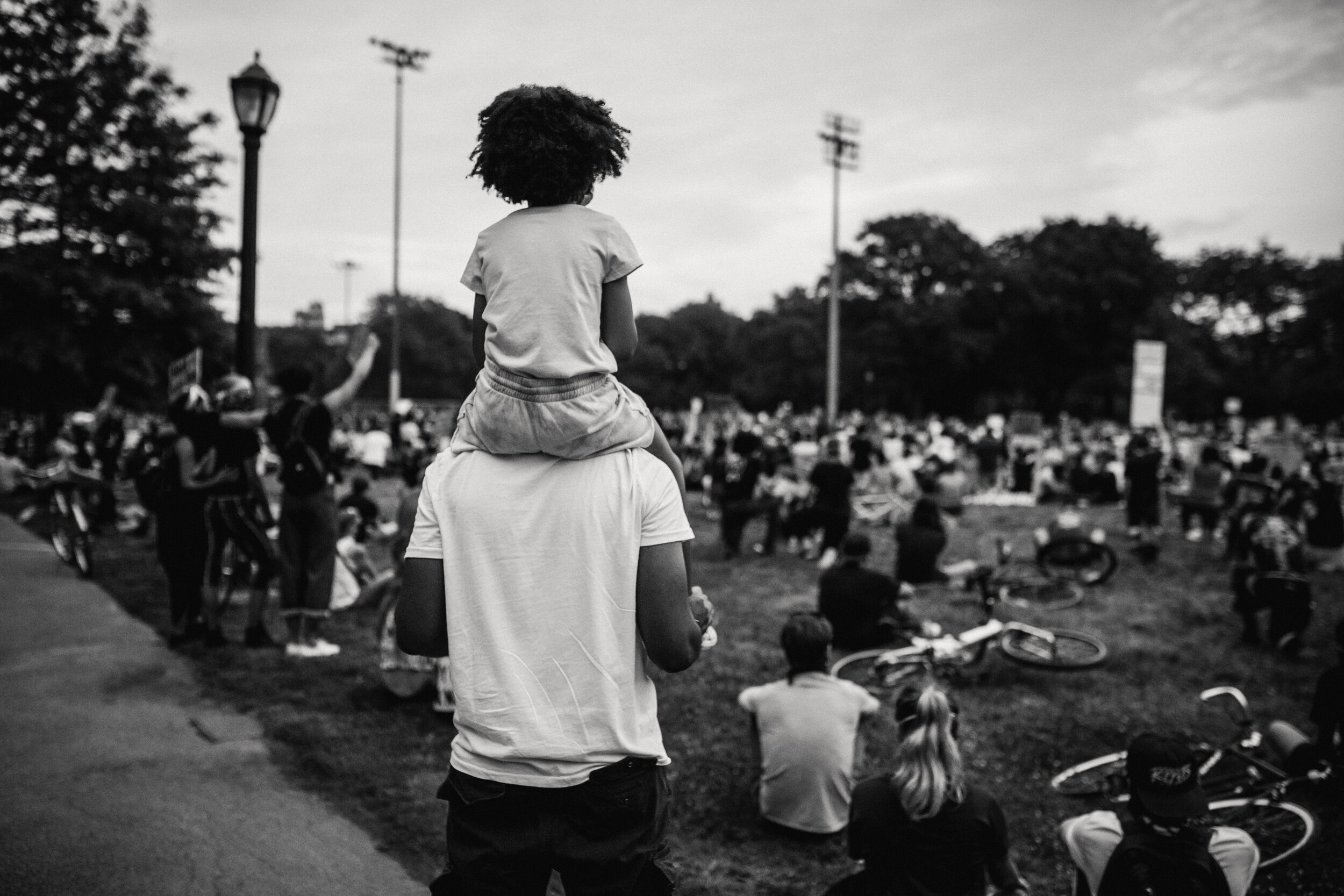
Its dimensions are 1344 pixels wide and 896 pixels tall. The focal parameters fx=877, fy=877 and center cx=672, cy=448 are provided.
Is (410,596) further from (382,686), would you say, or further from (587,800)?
(382,686)

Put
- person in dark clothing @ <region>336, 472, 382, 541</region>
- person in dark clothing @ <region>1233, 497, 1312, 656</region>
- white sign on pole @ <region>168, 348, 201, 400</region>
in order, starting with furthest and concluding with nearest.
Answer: person in dark clothing @ <region>336, 472, 382, 541</region>
person in dark clothing @ <region>1233, 497, 1312, 656</region>
white sign on pole @ <region>168, 348, 201, 400</region>

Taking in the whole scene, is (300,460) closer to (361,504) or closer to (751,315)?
(361,504)

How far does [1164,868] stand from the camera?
2.63m

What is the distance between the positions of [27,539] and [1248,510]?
16.3 meters

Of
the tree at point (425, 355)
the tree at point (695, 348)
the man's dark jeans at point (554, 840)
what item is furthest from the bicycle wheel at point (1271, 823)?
the tree at point (425, 355)

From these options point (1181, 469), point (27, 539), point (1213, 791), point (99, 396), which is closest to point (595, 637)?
point (1213, 791)

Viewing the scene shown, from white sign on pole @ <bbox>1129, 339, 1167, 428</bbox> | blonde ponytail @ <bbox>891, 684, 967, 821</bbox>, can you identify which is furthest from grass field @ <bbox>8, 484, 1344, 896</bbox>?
white sign on pole @ <bbox>1129, 339, 1167, 428</bbox>

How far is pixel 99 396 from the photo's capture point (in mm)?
21828

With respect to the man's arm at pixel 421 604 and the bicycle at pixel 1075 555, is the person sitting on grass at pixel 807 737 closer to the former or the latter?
the man's arm at pixel 421 604

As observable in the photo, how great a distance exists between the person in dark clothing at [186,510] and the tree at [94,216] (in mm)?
14677

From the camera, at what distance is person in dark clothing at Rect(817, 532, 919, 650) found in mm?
7402

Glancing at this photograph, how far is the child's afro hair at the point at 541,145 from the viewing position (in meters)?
1.74

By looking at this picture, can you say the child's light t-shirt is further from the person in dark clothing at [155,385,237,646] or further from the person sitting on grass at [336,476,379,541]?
the person sitting on grass at [336,476,379,541]

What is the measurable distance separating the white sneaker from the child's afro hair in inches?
230
